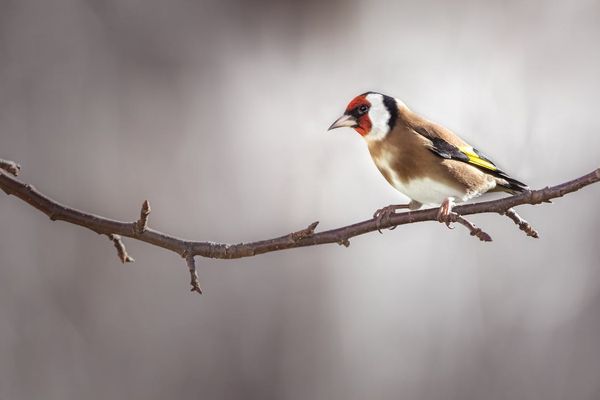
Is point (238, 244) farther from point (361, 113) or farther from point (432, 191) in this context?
point (361, 113)

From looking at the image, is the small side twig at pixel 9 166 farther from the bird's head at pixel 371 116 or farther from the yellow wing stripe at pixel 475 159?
the yellow wing stripe at pixel 475 159

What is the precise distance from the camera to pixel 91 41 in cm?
517

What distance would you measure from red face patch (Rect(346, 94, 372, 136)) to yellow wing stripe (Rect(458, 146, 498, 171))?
→ 319mm

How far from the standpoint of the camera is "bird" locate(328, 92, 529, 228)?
8.44ft

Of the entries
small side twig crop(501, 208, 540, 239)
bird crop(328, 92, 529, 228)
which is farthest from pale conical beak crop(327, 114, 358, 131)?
small side twig crop(501, 208, 540, 239)

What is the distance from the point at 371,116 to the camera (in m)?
2.75

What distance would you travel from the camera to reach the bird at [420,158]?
257 cm

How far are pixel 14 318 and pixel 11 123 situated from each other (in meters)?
1.18

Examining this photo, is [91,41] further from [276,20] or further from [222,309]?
[222,309]

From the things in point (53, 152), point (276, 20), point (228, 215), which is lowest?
point (228, 215)

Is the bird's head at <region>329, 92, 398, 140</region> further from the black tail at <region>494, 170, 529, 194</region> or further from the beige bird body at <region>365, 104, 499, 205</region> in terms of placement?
the black tail at <region>494, 170, 529, 194</region>

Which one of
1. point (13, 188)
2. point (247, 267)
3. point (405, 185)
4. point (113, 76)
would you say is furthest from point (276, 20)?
point (13, 188)

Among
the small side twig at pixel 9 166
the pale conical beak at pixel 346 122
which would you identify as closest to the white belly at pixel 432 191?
the pale conical beak at pixel 346 122

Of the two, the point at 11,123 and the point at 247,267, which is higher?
the point at 11,123
